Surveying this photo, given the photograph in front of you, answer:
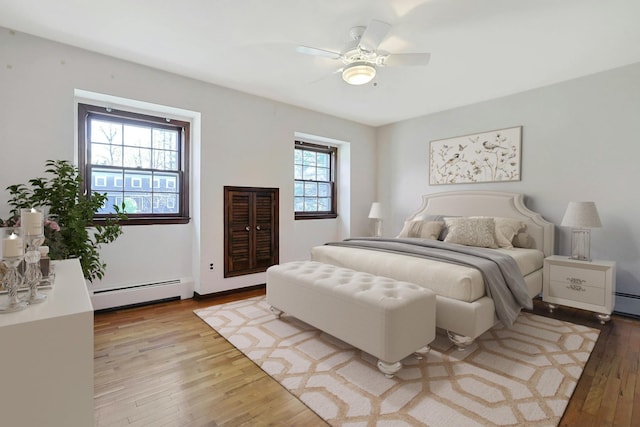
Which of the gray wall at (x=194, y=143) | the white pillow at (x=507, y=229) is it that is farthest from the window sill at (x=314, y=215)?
the white pillow at (x=507, y=229)


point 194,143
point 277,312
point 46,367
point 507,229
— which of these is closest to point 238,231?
point 194,143

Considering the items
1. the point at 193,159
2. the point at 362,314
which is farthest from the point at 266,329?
the point at 193,159

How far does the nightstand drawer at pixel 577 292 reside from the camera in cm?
301

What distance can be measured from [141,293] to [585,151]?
17.5ft

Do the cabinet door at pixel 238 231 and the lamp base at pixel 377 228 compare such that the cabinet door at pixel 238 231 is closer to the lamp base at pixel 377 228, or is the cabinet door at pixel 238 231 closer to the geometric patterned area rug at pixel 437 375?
the geometric patterned area rug at pixel 437 375

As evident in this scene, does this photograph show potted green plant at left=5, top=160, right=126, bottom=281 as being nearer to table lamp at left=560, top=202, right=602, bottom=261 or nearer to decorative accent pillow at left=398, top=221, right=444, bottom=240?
decorative accent pillow at left=398, top=221, right=444, bottom=240

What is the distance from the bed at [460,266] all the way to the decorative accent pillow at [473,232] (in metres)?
0.04

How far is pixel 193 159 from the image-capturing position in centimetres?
381

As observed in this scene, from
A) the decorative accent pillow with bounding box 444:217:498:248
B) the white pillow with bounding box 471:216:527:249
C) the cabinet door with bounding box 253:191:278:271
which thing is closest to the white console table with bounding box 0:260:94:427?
the cabinet door with bounding box 253:191:278:271

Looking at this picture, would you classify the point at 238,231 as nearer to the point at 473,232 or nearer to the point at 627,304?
the point at 473,232

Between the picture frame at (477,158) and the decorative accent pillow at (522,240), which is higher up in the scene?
the picture frame at (477,158)

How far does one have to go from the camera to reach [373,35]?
2312mm

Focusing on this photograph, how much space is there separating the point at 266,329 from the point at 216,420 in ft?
3.74

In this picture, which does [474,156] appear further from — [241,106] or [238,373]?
[238,373]
